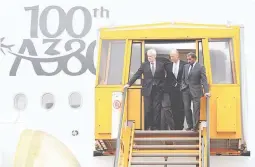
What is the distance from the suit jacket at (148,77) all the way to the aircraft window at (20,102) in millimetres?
2250

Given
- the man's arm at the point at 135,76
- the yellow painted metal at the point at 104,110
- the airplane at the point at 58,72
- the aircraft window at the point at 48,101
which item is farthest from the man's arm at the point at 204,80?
the aircraft window at the point at 48,101

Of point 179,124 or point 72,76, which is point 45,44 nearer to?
point 72,76

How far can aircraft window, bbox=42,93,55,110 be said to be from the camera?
915 cm

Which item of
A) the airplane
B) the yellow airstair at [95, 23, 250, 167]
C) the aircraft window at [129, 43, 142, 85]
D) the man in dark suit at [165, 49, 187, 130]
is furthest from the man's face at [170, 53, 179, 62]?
the airplane

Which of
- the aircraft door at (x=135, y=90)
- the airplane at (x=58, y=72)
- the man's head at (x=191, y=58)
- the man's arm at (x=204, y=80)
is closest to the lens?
the man's arm at (x=204, y=80)

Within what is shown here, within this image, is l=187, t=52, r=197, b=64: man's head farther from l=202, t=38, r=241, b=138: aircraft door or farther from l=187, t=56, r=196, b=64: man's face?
l=202, t=38, r=241, b=138: aircraft door

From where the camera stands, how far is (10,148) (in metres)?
9.13

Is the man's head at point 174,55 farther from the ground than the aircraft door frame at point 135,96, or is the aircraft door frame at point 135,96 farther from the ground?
the man's head at point 174,55

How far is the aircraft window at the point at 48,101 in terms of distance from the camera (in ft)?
30.0

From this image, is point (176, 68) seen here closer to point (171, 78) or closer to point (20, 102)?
point (171, 78)

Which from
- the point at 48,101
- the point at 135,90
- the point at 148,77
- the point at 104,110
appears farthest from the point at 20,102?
the point at 148,77

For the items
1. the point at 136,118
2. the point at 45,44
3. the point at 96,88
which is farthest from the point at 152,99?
the point at 45,44

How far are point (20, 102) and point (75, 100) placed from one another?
969 mm

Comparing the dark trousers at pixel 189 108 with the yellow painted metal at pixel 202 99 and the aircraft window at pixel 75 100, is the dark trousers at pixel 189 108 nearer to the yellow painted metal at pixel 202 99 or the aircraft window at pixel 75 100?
the yellow painted metal at pixel 202 99
